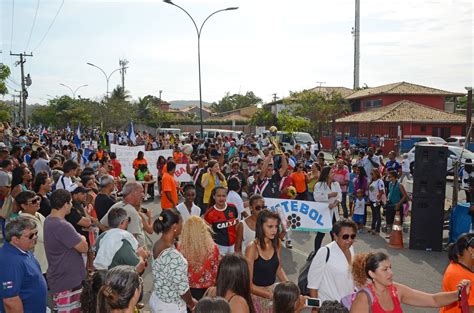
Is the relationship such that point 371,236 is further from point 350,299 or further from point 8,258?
point 8,258

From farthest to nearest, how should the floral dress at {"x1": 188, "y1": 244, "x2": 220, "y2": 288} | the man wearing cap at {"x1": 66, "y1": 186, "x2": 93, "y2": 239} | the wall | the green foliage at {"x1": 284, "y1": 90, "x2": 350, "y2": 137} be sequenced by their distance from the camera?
the wall
the green foliage at {"x1": 284, "y1": 90, "x2": 350, "y2": 137}
the man wearing cap at {"x1": 66, "y1": 186, "x2": 93, "y2": 239}
the floral dress at {"x1": 188, "y1": 244, "x2": 220, "y2": 288}

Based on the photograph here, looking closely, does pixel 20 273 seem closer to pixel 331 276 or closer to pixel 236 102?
pixel 331 276

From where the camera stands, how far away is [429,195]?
9945 mm

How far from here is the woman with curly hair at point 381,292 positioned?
3691mm

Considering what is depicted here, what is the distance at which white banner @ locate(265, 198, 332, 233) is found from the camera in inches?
344

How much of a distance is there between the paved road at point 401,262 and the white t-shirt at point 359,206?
56 cm

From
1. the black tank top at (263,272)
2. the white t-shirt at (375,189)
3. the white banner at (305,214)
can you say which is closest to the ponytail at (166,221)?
the black tank top at (263,272)

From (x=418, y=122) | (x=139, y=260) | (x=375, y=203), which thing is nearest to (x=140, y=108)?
Result: (x=418, y=122)

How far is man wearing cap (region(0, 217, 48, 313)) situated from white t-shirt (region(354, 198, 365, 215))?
27.2 feet

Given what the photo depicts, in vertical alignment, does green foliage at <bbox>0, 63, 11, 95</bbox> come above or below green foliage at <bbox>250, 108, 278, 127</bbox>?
above

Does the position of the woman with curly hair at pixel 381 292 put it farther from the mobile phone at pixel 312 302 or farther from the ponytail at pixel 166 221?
the ponytail at pixel 166 221

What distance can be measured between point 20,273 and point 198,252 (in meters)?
1.62

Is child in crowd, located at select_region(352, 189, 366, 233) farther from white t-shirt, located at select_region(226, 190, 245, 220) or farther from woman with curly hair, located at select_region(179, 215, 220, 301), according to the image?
woman with curly hair, located at select_region(179, 215, 220, 301)

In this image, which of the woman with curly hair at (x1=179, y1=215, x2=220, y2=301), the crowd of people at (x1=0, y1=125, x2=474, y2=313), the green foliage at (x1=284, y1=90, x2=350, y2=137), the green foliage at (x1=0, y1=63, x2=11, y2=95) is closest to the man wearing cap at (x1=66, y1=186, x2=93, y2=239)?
the crowd of people at (x1=0, y1=125, x2=474, y2=313)
